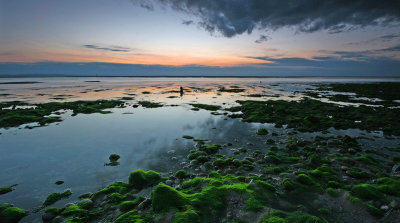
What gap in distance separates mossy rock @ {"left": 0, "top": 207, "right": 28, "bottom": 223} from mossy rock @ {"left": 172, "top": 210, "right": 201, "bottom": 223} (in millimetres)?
4135

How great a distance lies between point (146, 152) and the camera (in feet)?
30.2

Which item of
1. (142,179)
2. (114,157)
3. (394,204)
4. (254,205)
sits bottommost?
(114,157)

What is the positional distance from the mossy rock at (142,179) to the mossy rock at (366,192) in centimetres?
607

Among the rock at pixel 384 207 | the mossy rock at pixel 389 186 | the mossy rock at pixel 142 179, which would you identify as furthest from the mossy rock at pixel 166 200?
the mossy rock at pixel 389 186

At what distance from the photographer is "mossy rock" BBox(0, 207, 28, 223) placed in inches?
180

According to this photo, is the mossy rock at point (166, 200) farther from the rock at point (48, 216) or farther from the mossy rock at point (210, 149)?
the mossy rock at point (210, 149)

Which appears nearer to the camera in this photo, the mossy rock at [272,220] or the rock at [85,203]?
the mossy rock at [272,220]

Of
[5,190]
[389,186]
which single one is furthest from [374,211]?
[5,190]

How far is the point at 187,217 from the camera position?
4.28 m

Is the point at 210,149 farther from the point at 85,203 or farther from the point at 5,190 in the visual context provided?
the point at 5,190

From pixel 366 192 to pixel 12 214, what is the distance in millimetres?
9595

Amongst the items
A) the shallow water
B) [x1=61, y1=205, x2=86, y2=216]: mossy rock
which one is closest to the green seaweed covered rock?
the shallow water

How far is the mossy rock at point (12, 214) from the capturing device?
4573mm

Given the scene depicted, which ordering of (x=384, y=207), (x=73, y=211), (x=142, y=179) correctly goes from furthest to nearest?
(x=142, y=179) → (x=73, y=211) → (x=384, y=207)
